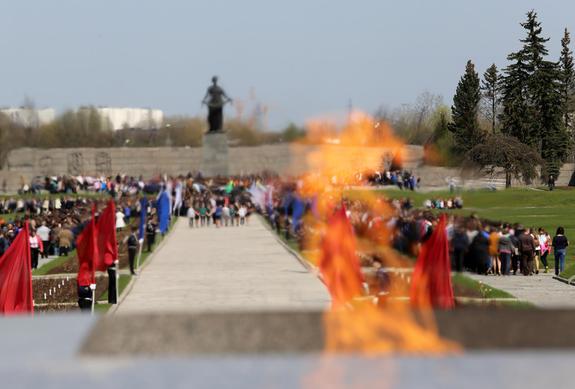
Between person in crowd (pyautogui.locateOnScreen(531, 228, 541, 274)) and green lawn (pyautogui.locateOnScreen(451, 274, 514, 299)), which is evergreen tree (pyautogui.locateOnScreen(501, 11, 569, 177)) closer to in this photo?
green lawn (pyautogui.locateOnScreen(451, 274, 514, 299))

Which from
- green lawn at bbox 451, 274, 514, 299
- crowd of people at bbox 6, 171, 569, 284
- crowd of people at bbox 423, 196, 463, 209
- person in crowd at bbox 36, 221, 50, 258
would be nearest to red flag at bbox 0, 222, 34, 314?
crowd of people at bbox 6, 171, 569, 284

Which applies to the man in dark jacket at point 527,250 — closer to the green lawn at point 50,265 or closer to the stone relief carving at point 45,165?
the green lawn at point 50,265

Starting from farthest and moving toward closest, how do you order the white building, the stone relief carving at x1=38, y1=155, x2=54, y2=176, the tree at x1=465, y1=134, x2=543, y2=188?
the stone relief carving at x1=38, y1=155, x2=54, y2=176 → the white building → the tree at x1=465, y1=134, x2=543, y2=188

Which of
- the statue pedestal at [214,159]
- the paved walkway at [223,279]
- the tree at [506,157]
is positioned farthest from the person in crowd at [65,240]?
the tree at [506,157]

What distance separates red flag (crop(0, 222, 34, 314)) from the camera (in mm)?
16203

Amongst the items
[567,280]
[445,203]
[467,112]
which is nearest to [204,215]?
[567,280]

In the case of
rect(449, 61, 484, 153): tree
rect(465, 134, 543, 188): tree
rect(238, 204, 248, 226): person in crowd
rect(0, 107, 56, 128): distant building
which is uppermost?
rect(0, 107, 56, 128): distant building

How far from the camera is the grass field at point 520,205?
18.3m

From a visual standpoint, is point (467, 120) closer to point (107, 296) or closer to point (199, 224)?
point (107, 296)

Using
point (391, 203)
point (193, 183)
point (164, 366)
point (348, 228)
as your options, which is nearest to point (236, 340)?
point (164, 366)

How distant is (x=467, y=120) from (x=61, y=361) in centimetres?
941

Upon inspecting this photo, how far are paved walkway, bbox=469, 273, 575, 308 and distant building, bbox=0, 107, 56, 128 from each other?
41.2 ft

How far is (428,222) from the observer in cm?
1917

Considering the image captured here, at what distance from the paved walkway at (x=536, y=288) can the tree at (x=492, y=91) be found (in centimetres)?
555
